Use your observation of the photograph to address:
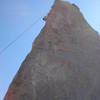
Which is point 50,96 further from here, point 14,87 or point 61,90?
point 14,87

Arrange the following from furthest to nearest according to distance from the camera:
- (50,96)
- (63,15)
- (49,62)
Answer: (63,15) < (49,62) < (50,96)

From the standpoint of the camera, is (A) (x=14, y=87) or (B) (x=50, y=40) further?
(B) (x=50, y=40)

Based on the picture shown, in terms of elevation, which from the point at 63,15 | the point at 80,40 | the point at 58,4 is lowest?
the point at 80,40

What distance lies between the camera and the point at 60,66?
95.7ft

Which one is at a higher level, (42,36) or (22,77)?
(42,36)

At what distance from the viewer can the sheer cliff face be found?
27.3 m

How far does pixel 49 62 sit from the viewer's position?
29359 millimetres

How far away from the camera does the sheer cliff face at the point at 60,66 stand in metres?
27.3

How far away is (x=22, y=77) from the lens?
28312 millimetres

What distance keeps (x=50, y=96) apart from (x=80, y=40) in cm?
882

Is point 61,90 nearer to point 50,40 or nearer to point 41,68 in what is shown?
point 41,68

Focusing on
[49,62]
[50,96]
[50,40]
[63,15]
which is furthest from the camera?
[63,15]

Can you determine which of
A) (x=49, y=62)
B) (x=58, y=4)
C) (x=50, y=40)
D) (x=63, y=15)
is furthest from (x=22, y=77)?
(x=58, y=4)

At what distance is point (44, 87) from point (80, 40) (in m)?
8.39
